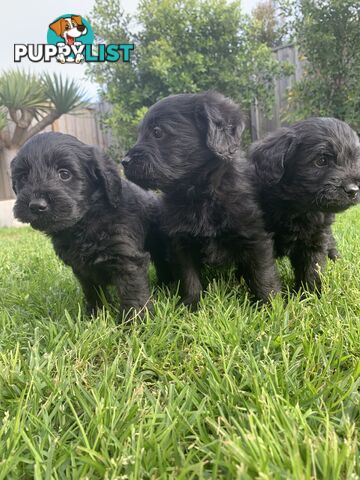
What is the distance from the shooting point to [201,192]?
7.06 ft

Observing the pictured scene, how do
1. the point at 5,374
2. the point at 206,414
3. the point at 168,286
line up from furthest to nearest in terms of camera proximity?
the point at 168,286 < the point at 5,374 < the point at 206,414

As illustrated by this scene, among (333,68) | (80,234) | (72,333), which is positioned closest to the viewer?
(72,333)

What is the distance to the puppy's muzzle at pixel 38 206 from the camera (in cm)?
185

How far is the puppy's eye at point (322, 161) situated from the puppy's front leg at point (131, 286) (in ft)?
3.20

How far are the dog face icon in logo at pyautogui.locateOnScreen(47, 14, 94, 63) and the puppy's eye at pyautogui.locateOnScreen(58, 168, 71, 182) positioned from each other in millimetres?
4923

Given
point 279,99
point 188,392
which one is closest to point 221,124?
point 188,392

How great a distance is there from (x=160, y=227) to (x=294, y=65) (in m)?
6.02

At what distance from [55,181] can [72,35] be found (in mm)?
5581

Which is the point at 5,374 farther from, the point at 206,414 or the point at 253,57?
the point at 253,57

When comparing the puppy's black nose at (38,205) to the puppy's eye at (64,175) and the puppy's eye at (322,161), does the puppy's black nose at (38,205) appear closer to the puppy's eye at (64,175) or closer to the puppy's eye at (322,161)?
the puppy's eye at (64,175)

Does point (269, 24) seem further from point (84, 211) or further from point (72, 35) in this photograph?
point (84, 211)

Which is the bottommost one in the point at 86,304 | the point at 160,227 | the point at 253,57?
the point at 86,304

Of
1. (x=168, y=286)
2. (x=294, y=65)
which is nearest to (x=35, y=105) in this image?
(x=294, y=65)

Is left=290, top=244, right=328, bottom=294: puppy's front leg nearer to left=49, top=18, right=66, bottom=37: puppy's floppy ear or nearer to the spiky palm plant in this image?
left=49, top=18, right=66, bottom=37: puppy's floppy ear
